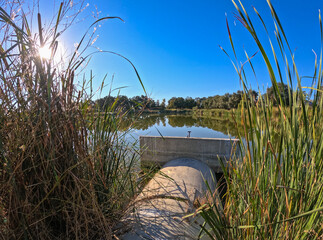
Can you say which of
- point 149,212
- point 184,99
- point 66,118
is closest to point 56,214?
point 66,118

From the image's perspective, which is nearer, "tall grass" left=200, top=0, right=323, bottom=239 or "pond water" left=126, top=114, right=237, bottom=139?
"tall grass" left=200, top=0, right=323, bottom=239

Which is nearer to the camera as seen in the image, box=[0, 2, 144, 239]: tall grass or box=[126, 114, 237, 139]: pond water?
box=[0, 2, 144, 239]: tall grass

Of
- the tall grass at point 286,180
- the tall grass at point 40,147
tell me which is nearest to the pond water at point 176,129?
the tall grass at point 286,180

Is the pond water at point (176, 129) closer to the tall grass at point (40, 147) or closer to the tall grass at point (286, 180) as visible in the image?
the tall grass at point (286, 180)

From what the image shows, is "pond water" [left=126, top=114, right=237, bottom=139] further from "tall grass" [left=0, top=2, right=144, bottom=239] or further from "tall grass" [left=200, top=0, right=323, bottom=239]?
"tall grass" [left=0, top=2, right=144, bottom=239]

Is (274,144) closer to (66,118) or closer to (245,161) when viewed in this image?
(245,161)

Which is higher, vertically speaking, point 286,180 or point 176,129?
point 286,180

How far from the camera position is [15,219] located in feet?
2.59

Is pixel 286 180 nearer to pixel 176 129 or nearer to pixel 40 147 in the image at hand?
pixel 40 147

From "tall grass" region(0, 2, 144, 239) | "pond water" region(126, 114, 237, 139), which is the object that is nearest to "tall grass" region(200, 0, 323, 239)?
"pond water" region(126, 114, 237, 139)

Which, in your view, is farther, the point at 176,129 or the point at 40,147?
the point at 176,129

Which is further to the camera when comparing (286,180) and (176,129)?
(176,129)

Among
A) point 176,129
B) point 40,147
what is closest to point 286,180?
point 40,147

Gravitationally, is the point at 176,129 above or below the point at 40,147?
below
